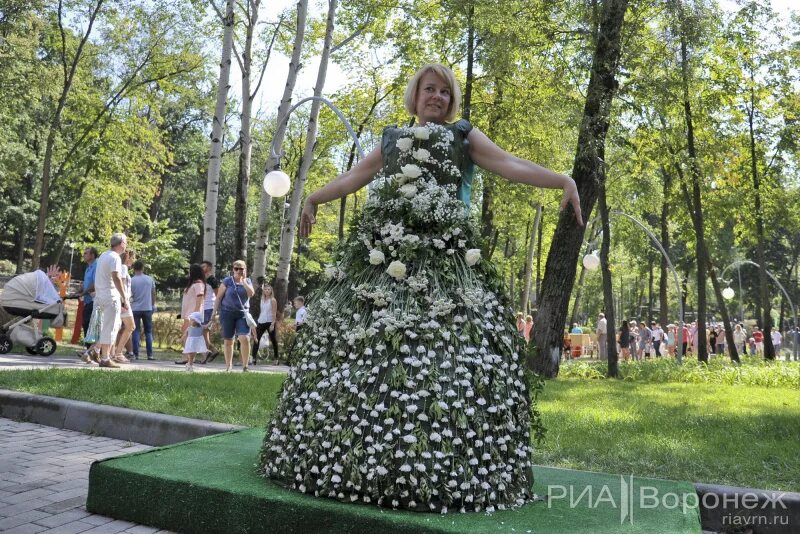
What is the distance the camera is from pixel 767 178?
23.7 metres

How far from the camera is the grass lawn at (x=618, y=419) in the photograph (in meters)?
5.09

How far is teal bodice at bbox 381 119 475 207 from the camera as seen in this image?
12.8 feet

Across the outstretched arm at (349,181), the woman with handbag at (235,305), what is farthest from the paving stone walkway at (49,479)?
the woman with handbag at (235,305)

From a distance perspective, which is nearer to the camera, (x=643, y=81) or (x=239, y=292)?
(x=239, y=292)

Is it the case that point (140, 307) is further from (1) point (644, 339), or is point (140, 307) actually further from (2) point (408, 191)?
(1) point (644, 339)

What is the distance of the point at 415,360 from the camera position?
3.18 meters

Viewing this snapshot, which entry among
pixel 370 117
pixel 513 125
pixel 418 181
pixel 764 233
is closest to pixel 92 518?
pixel 418 181

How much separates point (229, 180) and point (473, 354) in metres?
48.1

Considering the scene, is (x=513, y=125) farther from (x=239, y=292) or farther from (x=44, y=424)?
(x=44, y=424)

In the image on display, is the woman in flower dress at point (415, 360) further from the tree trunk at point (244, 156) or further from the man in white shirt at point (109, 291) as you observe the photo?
the tree trunk at point (244, 156)

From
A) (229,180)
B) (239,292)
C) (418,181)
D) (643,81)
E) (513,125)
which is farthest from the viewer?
(229,180)

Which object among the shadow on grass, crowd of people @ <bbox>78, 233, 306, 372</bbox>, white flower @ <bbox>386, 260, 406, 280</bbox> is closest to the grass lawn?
the shadow on grass

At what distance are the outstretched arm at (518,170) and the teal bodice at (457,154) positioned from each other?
0.05 metres

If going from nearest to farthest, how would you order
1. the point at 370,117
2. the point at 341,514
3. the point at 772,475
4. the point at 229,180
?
the point at 341,514, the point at 772,475, the point at 370,117, the point at 229,180
